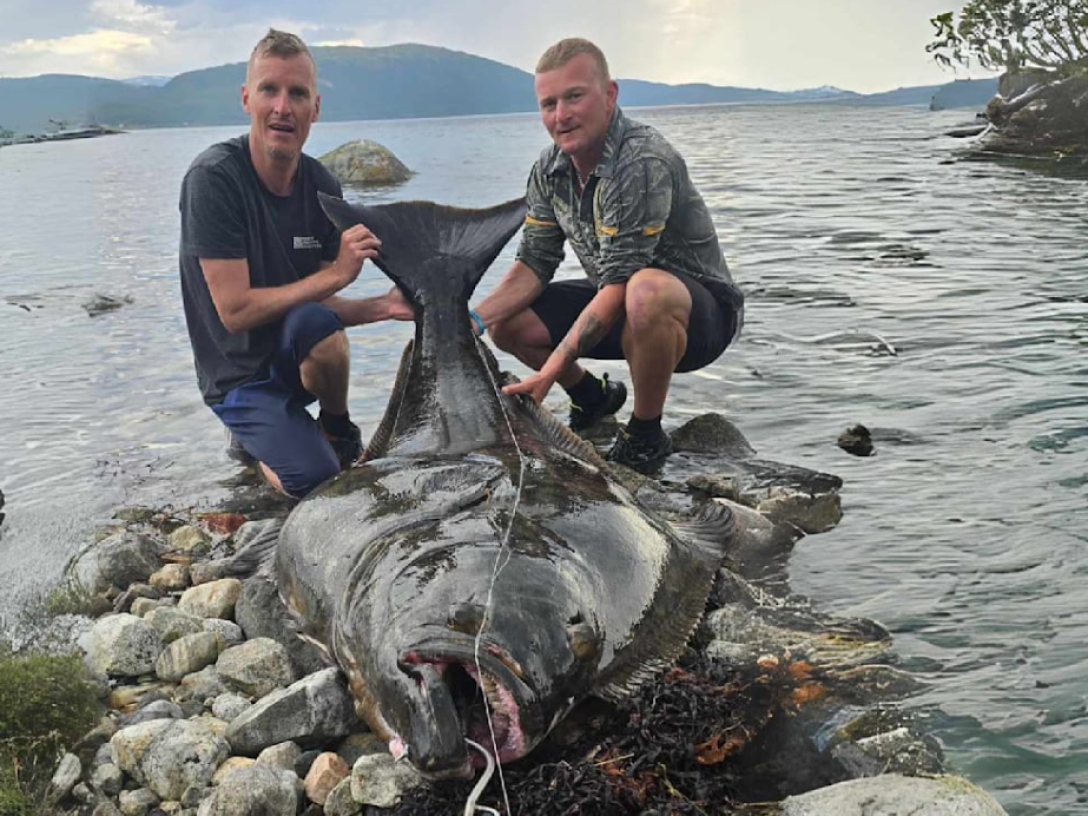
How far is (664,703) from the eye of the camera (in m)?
3.50

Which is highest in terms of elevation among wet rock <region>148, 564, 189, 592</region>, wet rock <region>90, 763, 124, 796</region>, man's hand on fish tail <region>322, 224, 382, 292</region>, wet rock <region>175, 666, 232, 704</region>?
man's hand on fish tail <region>322, 224, 382, 292</region>

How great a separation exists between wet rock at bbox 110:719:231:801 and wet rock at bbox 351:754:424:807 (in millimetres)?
493

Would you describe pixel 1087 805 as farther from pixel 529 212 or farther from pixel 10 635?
pixel 529 212

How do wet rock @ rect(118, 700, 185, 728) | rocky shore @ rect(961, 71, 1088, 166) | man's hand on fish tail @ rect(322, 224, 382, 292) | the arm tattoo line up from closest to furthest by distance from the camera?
wet rock @ rect(118, 700, 185, 728) < man's hand on fish tail @ rect(322, 224, 382, 292) < the arm tattoo < rocky shore @ rect(961, 71, 1088, 166)

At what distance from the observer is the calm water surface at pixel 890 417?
4023mm

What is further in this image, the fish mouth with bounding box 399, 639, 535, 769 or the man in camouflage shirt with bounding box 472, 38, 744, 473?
the man in camouflage shirt with bounding box 472, 38, 744, 473

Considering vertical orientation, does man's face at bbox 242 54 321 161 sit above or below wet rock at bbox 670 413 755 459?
above

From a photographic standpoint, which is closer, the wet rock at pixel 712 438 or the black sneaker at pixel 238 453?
the wet rock at pixel 712 438

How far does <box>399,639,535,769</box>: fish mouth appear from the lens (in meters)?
2.95

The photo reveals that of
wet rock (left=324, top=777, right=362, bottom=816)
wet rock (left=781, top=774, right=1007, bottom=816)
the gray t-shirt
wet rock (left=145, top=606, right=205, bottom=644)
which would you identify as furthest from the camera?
the gray t-shirt

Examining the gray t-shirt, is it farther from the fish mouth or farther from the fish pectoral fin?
the fish mouth

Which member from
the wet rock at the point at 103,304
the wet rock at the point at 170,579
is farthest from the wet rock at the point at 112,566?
the wet rock at the point at 103,304

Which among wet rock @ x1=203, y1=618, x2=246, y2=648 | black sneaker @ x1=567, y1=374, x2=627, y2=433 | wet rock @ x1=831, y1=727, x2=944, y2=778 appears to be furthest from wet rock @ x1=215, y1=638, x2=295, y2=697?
black sneaker @ x1=567, y1=374, x2=627, y2=433

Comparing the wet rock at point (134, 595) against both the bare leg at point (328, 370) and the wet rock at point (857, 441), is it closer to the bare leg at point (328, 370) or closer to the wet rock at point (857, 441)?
the bare leg at point (328, 370)
